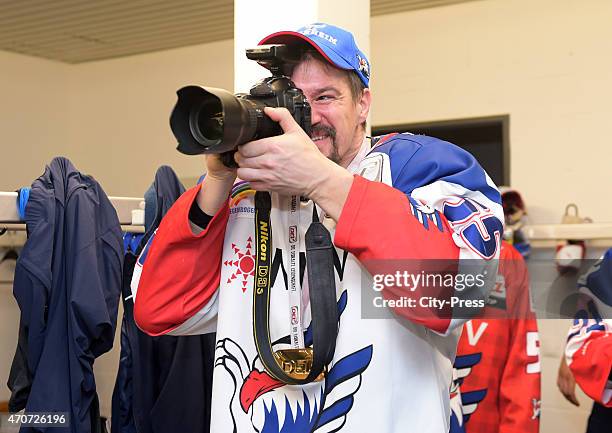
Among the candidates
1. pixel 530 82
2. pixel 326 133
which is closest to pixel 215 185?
pixel 326 133

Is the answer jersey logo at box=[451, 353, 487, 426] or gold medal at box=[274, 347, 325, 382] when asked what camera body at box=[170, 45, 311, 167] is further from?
jersey logo at box=[451, 353, 487, 426]

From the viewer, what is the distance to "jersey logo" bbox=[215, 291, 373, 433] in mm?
1211

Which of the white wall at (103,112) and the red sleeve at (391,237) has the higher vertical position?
the white wall at (103,112)

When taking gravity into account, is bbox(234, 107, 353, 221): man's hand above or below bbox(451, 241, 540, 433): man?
above

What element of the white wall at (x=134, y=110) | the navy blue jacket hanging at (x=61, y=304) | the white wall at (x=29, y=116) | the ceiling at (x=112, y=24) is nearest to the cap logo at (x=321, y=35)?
the navy blue jacket hanging at (x=61, y=304)

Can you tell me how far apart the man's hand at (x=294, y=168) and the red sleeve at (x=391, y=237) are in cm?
2

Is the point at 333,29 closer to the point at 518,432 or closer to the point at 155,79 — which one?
the point at 518,432

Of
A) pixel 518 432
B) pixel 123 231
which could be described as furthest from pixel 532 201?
pixel 123 231

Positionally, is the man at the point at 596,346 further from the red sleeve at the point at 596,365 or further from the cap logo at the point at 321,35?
the cap logo at the point at 321,35

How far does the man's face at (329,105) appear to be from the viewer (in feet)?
4.07

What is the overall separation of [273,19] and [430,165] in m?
0.86

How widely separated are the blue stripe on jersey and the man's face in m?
0.08

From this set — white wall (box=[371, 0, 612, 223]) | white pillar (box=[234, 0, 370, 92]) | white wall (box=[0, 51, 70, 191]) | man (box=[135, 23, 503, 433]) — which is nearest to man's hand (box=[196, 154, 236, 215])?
man (box=[135, 23, 503, 433])

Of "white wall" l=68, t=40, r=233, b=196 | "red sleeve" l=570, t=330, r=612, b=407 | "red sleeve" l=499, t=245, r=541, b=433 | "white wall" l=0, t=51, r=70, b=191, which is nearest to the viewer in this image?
"red sleeve" l=570, t=330, r=612, b=407
